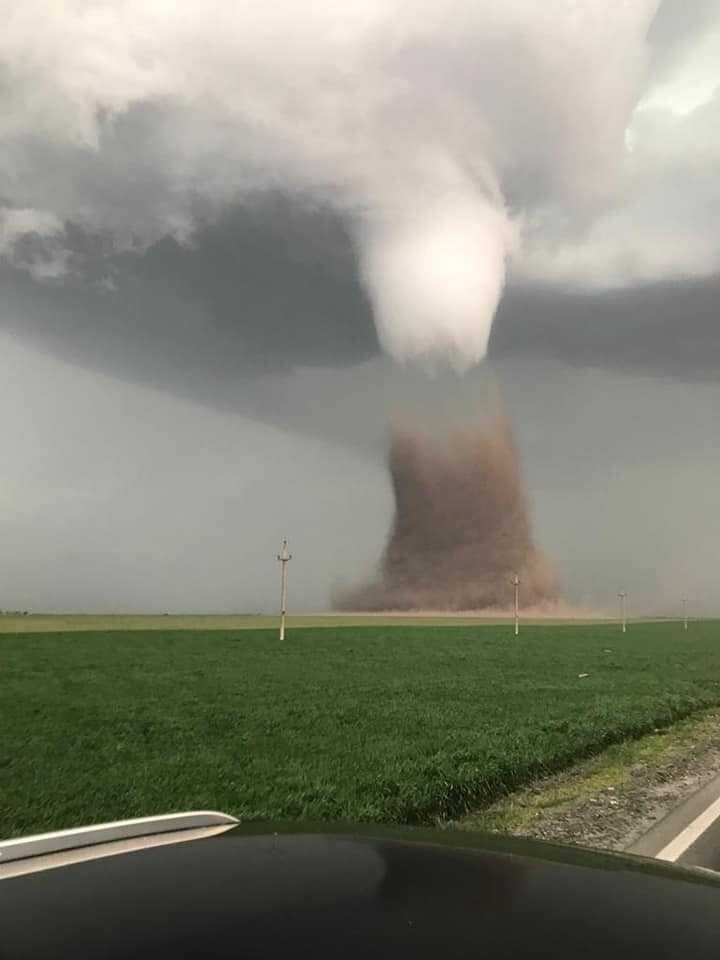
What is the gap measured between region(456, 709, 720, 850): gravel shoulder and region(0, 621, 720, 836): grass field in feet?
1.36

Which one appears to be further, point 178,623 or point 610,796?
point 178,623

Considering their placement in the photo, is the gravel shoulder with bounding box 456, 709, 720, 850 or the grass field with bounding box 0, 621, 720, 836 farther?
the grass field with bounding box 0, 621, 720, 836

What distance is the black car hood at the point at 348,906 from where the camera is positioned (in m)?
1.95

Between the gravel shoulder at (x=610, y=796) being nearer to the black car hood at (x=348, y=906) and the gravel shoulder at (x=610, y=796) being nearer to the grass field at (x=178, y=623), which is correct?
the black car hood at (x=348, y=906)

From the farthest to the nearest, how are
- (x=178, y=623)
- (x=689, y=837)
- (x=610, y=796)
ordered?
(x=178, y=623) < (x=610, y=796) < (x=689, y=837)

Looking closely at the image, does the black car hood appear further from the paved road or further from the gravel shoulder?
the paved road

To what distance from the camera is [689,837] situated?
727 centimetres

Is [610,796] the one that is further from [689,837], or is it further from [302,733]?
[302,733]

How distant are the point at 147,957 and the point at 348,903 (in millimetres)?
613

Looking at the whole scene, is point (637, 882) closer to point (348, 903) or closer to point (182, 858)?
point (348, 903)

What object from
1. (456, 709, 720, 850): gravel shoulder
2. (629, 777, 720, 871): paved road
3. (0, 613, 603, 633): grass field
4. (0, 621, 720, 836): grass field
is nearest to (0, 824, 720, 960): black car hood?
(456, 709, 720, 850): gravel shoulder

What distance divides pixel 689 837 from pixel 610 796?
6.63 feet

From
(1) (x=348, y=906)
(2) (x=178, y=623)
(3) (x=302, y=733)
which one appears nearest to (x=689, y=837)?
(1) (x=348, y=906)

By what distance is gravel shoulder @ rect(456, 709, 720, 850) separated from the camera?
7653 mm
